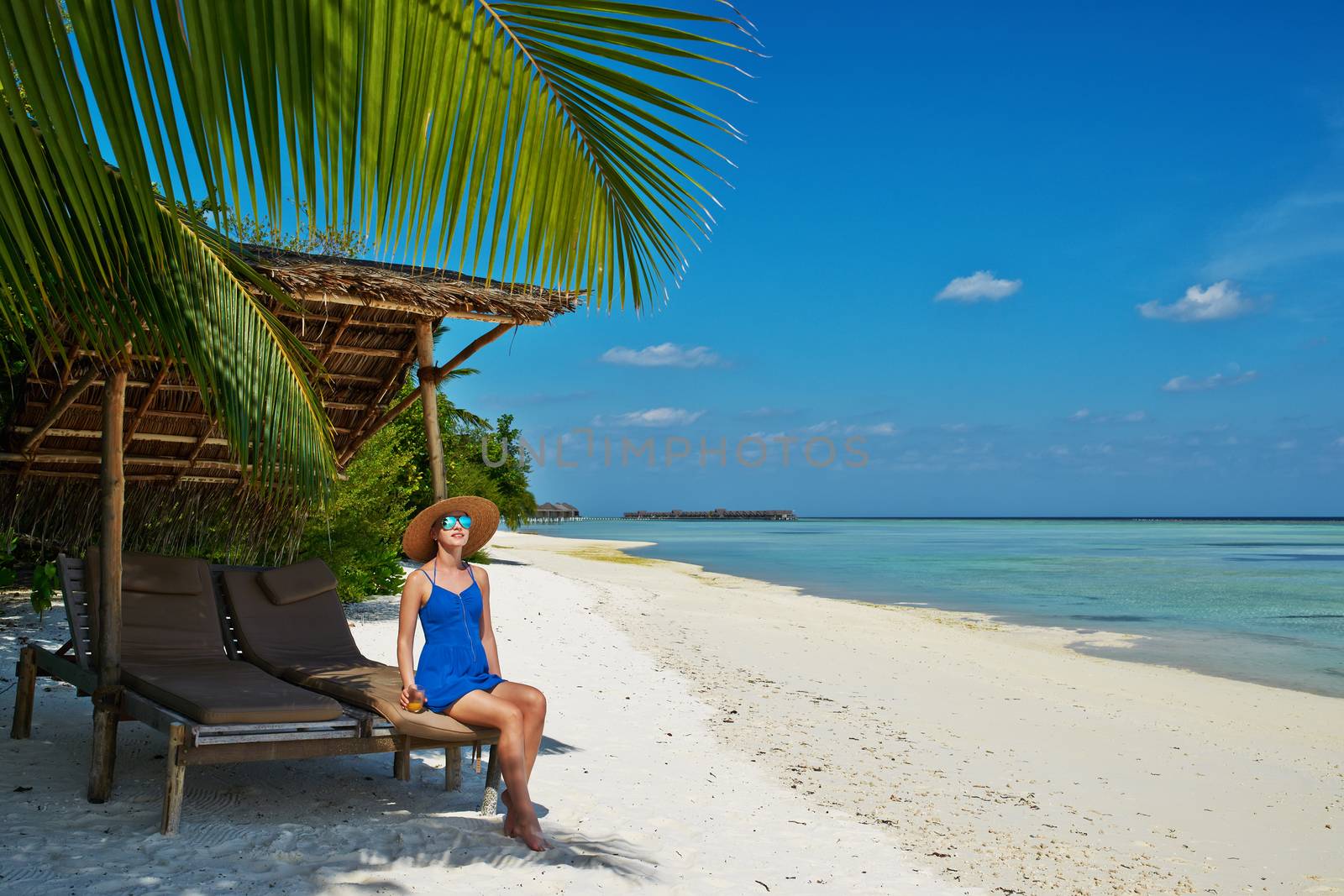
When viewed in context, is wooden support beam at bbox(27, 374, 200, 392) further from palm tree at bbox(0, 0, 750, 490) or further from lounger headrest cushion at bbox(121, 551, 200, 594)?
palm tree at bbox(0, 0, 750, 490)

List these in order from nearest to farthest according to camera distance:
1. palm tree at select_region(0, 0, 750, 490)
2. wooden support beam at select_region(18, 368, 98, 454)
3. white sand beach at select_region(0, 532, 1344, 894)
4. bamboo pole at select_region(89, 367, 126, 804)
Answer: palm tree at select_region(0, 0, 750, 490) → white sand beach at select_region(0, 532, 1344, 894) → bamboo pole at select_region(89, 367, 126, 804) → wooden support beam at select_region(18, 368, 98, 454)

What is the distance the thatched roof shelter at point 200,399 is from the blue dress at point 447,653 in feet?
6.68

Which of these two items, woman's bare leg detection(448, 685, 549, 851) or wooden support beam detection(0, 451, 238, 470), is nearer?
woman's bare leg detection(448, 685, 549, 851)

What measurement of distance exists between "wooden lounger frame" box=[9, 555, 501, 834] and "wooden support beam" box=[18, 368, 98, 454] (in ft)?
5.24

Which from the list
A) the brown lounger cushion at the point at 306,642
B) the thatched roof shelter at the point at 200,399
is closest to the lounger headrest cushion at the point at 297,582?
the brown lounger cushion at the point at 306,642

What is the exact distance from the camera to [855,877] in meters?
3.84

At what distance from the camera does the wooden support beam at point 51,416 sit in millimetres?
5820

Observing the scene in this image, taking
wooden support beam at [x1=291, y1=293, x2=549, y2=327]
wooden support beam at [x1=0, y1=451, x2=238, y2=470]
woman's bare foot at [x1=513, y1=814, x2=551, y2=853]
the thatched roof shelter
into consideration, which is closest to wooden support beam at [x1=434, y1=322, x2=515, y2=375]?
the thatched roof shelter

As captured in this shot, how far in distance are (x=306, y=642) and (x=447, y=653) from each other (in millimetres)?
1587

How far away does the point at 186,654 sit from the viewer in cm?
488

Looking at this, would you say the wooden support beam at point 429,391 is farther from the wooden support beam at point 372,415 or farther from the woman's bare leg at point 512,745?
the woman's bare leg at point 512,745

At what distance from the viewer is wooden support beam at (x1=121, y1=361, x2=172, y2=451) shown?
6234 millimetres

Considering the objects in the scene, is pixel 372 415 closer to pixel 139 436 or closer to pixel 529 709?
pixel 139 436

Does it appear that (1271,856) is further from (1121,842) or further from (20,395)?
(20,395)
